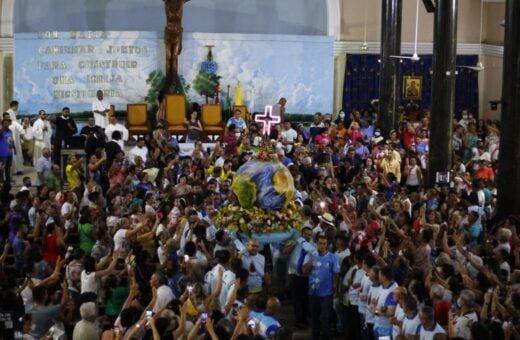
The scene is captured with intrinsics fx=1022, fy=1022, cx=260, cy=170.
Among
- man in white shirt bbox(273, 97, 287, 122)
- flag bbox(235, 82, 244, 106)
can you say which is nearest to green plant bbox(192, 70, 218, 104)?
flag bbox(235, 82, 244, 106)

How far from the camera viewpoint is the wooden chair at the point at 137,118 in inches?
989

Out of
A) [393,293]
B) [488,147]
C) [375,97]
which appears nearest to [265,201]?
[393,293]

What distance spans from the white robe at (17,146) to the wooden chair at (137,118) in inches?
135

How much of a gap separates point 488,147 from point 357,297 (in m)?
11.8

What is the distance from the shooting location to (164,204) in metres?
14.8

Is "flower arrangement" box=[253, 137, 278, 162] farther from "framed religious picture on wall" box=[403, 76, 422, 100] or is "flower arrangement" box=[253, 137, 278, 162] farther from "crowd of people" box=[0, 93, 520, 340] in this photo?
"framed religious picture on wall" box=[403, 76, 422, 100]

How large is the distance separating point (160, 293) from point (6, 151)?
33.9 feet

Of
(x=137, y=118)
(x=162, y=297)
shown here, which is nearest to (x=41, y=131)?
(x=137, y=118)

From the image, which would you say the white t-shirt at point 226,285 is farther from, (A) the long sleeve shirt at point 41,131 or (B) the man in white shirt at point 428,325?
(A) the long sleeve shirt at point 41,131

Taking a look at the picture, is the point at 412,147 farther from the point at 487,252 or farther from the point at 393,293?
the point at 393,293

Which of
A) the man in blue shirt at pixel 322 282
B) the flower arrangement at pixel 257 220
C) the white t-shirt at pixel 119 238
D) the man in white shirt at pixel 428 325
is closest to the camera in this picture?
the man in white shirt at pixel 428 325

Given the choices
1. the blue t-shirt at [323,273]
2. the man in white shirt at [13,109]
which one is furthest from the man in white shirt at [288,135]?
the blue t-shirt at [323,273]

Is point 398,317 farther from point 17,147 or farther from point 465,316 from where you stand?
point 17,147

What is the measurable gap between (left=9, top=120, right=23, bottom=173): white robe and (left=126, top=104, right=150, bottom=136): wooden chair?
344 centimetres
